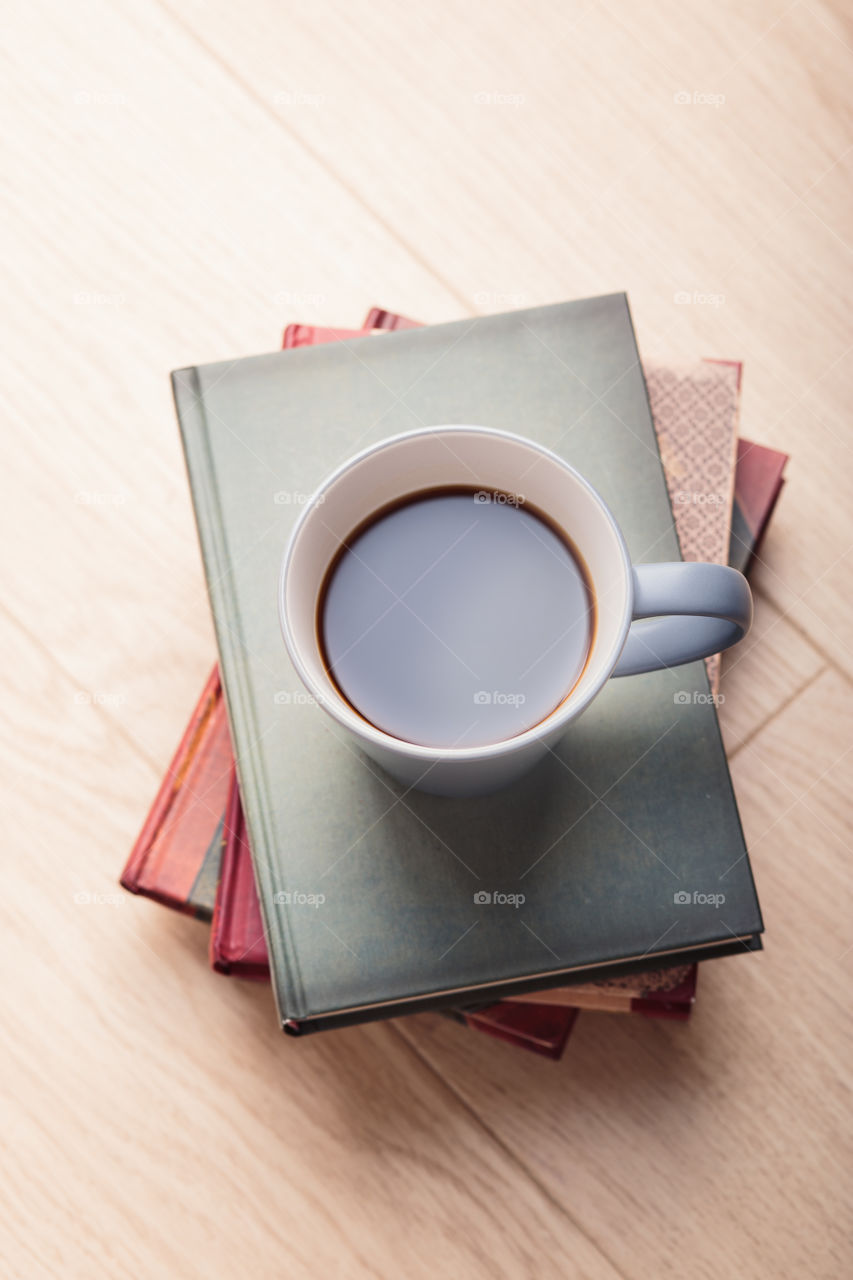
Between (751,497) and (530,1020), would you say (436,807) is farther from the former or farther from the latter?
(751,497)

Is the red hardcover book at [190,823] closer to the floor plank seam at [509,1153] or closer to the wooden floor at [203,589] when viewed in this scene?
the wooden floor at [203,589]

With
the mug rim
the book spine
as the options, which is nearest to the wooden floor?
the book spine

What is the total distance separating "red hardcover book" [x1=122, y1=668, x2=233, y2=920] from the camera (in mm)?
530

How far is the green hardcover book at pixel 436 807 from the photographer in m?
0.45

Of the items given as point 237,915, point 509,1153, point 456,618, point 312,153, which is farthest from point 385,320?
point 509,1153

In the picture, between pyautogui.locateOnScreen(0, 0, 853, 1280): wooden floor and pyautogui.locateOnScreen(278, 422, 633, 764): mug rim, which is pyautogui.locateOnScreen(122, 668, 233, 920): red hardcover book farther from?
pyautogui.locateOnScreen(278, 422, 633, 764): mug rim

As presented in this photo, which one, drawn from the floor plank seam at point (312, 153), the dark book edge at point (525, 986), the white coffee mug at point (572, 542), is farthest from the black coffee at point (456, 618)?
the floor plank seam at point (312, 153)

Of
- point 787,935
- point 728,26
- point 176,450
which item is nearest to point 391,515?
point 176,450

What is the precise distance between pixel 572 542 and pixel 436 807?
0.14 meters

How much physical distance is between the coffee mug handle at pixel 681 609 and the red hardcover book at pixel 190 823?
0.25 m

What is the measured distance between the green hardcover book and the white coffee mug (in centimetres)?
5

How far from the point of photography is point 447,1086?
0.54 meters

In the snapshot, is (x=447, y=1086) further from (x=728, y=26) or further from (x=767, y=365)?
(x=728, y=26)

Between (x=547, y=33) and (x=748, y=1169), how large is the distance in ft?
2.31
